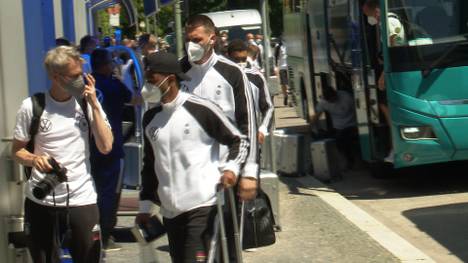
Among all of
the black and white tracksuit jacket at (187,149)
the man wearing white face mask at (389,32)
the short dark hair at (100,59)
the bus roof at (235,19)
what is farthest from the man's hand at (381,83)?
the bus roof at (235,19)

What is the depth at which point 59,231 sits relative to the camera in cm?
571

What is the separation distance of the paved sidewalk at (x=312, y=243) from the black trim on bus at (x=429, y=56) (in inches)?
75.7

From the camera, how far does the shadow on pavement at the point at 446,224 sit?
8758 mm

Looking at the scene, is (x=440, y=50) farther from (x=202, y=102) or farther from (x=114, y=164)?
(x=202, y=102)

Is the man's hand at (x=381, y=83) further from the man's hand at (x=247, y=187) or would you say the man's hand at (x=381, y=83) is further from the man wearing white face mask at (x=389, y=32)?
the man's hand at (x=247, y=187)

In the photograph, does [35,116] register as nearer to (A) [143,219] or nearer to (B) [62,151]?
(B) [62,151]

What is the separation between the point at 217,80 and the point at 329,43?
8.89 m

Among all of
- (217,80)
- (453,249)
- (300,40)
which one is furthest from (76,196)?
(300,40)

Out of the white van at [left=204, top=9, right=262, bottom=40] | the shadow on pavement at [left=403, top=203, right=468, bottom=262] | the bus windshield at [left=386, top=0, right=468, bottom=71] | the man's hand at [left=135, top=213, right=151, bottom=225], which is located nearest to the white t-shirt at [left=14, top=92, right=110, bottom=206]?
the man's hand at [left=135, top=213, right=151, bottom=225]

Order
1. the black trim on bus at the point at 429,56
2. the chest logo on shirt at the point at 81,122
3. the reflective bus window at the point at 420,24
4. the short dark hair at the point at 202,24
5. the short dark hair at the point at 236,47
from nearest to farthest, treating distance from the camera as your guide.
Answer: the chest logo on shirt at the point at 81,122, the short dark hair at the point at 202,24, the short dark hair at the point at 236,47, the black trim on bus at the point at 429,56, the reflective bus window at the point at 420,24

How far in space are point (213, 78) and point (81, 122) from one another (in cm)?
134

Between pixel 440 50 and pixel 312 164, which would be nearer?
pixel 440 50

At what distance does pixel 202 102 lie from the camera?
5.36 meters

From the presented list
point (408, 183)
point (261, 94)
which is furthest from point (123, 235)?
point (408, 183)
